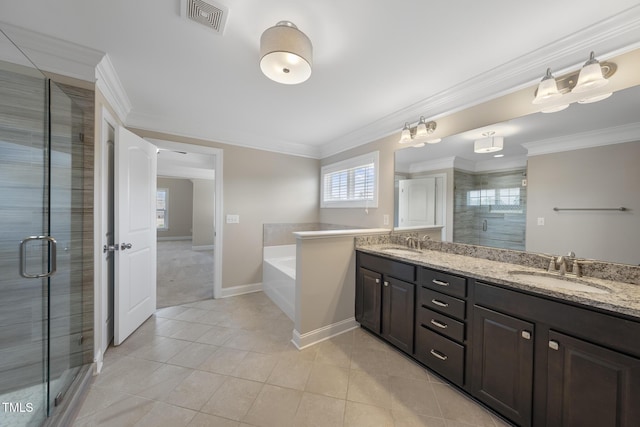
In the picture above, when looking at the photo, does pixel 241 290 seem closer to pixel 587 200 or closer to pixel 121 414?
pixel 121 414

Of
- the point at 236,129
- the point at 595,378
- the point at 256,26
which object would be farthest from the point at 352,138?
the point at 595,378

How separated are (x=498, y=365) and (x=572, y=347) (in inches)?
16.5

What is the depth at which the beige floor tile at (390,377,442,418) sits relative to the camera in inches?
60.1

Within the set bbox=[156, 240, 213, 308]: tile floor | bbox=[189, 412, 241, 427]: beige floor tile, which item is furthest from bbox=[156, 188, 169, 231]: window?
bbox=[189, 412, 241, 427]: beige floor tile

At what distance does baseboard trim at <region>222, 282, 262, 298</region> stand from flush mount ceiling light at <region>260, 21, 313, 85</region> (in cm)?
302

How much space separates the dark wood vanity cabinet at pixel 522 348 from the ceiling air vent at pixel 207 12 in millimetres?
2223

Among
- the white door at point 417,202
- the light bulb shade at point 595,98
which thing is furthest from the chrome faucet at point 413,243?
the light bulb shade at point 595,98

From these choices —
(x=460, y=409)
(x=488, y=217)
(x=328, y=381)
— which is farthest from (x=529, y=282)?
A: (x=328, y=381)

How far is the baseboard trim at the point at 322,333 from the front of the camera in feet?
7.34

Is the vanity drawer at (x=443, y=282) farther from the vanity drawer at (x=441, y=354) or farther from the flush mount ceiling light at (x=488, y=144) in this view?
the flush mount ceiling light at (x=488, y=144)

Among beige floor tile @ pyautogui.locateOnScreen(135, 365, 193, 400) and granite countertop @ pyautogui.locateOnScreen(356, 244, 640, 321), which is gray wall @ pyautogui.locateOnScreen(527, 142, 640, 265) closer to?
granite countertop @ pyautogui.locateOnScreen(356, 244, 640, 321)

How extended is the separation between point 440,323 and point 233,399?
1.60 meters

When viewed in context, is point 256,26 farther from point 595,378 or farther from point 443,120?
point 595,378

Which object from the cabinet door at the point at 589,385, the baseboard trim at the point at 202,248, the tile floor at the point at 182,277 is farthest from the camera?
the baseboard trim at the point at 202,248
